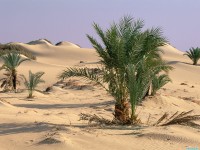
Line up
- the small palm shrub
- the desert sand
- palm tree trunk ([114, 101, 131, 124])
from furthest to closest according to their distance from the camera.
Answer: the small palm shrub, palm tree trunk ([114, 101, 131, 124]), the desert sand

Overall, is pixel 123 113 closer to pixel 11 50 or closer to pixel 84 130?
pixel 84 130

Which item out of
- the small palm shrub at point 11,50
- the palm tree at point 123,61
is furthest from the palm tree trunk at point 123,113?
the small palm shrub at point 11,50

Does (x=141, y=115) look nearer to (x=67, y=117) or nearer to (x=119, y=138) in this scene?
(x=67, y=117)

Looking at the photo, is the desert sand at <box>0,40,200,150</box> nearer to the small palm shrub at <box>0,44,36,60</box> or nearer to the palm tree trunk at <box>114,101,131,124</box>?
the palm tree trunk at <box>114,101,131,124</box>

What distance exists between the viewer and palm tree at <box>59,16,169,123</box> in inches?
377

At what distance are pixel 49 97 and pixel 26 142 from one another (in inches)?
414

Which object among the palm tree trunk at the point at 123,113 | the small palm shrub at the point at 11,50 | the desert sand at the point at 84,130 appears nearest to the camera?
the desert sand at the point at 84,130

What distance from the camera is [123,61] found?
9633 mm

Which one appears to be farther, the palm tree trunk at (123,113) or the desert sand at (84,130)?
the palm tree trunk at (123,113)

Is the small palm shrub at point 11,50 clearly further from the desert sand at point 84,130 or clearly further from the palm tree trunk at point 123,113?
the palm tree trunk at point 123,113

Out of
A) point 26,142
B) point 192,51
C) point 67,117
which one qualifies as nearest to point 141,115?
point 67,117

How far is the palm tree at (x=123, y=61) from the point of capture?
31.4ft

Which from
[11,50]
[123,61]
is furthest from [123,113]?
[11,50]

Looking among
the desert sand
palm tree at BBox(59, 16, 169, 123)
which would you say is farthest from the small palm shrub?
palm tree at BBox(59, 16, 169, 123)
